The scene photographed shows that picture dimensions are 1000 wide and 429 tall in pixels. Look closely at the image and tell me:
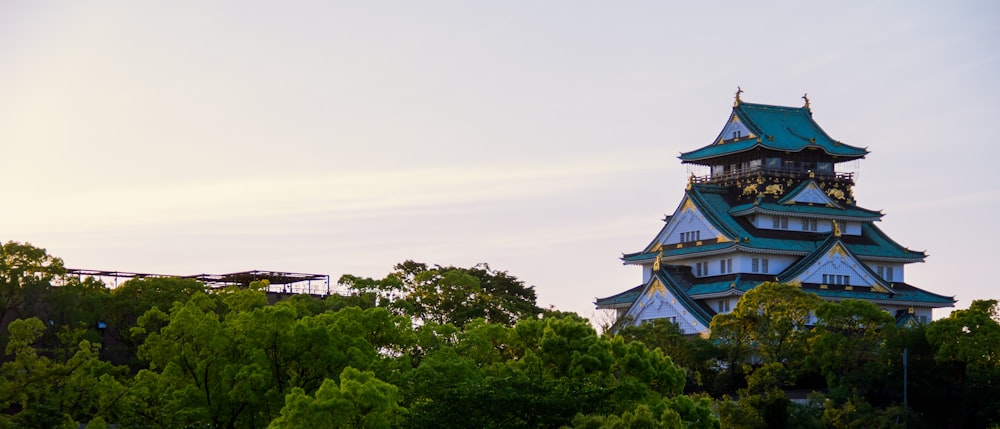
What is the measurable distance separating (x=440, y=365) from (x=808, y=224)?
138 feet

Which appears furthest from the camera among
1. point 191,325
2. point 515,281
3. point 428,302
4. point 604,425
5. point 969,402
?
point 515,281

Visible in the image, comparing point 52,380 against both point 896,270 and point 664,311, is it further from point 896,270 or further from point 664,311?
point 896,270

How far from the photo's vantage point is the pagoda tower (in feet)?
256

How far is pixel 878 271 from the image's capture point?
82500 millimetres

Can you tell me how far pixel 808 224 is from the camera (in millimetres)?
82250

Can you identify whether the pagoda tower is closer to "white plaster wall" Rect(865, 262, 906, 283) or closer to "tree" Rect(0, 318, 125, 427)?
"white plaster wall" Rect(865, 262, 906, 283)

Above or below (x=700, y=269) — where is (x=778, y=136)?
above

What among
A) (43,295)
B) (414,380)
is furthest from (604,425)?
(43,295)

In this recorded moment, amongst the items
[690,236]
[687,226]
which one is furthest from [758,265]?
[687,226]

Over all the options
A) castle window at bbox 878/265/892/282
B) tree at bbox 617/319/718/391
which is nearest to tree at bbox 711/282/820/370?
tree at bbox 617/319/718/391

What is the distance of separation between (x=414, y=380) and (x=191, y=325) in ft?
21.3

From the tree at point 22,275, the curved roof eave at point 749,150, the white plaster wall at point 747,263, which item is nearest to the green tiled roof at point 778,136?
the curved roof eave at point 749,150

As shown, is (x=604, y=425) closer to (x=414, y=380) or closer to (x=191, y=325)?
(x=414, y=380)

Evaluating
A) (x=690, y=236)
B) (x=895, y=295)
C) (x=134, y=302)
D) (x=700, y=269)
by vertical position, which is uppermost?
(x=690, y=236)
